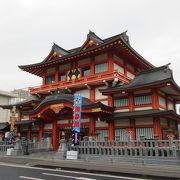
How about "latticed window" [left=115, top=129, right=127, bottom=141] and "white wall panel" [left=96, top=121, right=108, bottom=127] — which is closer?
"latticed window" [left=115, top=129, right=127, bottom=141]

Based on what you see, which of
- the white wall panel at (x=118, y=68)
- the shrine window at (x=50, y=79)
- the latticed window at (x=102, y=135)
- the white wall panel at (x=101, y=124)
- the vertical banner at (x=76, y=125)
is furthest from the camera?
the shrine window at (x=50, y=79)

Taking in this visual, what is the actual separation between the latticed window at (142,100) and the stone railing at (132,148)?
5.48 m

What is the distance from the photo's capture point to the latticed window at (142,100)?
21167 mm

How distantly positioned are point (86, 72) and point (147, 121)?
31.8ft

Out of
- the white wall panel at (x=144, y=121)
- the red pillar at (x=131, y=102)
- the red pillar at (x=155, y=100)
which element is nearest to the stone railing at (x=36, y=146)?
the red pillar at (x=131, y=102)

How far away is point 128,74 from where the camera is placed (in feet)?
89.8

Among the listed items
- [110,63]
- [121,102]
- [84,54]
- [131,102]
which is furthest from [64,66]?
[131,102]

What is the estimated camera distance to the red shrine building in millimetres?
20828

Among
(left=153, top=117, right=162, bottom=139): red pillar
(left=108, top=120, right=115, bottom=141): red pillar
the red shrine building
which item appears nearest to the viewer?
(left=153, top=117, right=162, bottom=139): red pillar

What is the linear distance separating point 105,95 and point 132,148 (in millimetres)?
8108

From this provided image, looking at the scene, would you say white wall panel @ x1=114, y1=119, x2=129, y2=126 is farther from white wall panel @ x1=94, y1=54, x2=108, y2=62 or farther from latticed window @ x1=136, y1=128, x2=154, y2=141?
white wall panel @ x1=94, y1=54, x2=108, y2=62

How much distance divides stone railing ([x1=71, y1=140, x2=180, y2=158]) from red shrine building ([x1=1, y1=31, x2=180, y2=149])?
5.34 ft

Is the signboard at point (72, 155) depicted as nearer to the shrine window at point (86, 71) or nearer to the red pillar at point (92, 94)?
the red pillar at point (92, 94)

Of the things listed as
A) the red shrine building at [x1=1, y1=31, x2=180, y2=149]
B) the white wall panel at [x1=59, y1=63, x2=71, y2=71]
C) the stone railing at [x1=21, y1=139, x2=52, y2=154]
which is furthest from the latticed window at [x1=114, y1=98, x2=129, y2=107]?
the stone railing at [x1=21, y1=139, x2=52, y2=154]
